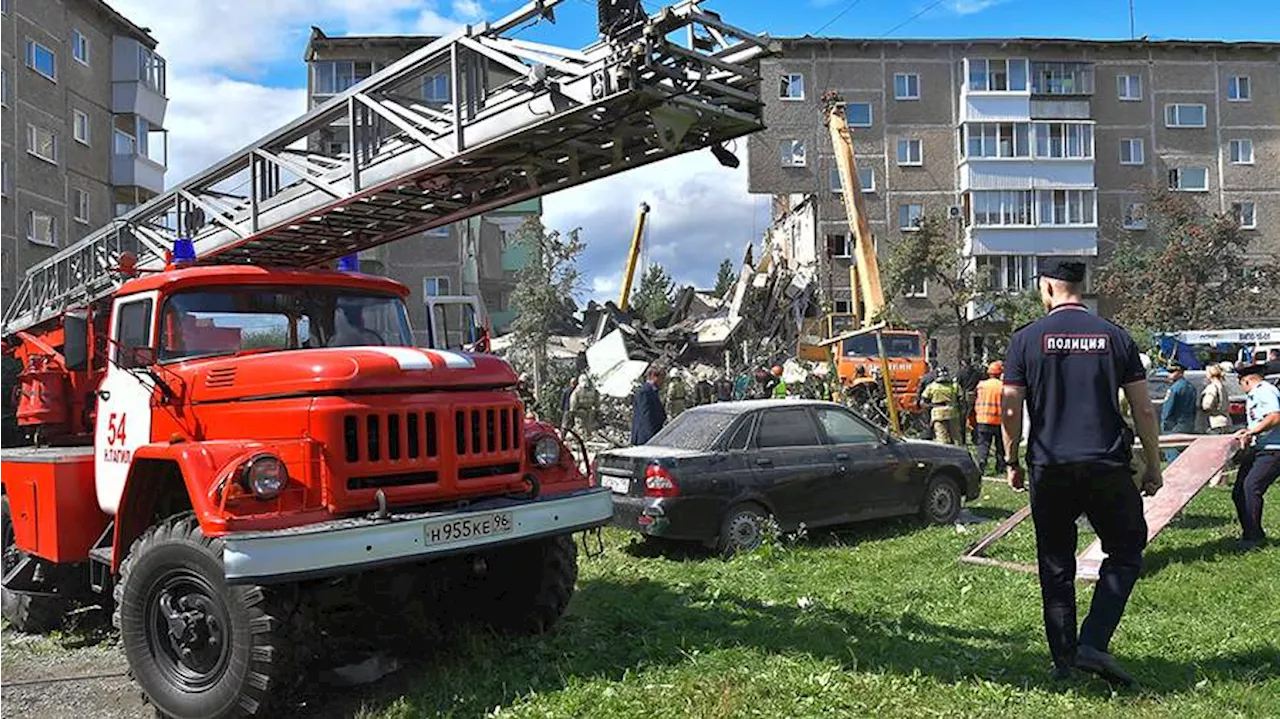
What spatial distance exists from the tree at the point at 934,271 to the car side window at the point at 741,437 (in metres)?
24.4

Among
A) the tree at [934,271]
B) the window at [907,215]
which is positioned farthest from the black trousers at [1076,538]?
the window at [907,215]

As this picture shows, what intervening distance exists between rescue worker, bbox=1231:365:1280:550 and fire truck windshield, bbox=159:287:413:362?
6801mm

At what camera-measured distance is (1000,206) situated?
3850 cm

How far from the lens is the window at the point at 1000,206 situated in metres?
38.5

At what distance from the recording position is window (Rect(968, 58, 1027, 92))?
39125mm

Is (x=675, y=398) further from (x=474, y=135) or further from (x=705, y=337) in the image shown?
(x=474, y=135)

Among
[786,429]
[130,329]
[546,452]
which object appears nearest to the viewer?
[546,452]

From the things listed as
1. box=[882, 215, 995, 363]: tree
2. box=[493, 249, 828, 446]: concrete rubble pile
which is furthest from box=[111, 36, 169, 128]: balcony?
box=[882, 215, 995, 363]: tree

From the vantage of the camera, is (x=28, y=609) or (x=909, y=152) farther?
(x=909, y=152)

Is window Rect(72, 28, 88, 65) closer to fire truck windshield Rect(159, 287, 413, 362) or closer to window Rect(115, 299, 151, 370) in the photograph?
window Rect(115, 299, 151, 370)

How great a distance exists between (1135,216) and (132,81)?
3717 centimetres

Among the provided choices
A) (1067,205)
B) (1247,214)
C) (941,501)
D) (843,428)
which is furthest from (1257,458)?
(1247,214)

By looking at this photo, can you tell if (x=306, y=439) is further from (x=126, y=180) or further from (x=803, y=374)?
(x=126, y=180)

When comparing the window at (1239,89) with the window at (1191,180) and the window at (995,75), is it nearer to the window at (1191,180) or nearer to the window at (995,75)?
the window at (1191,180)
